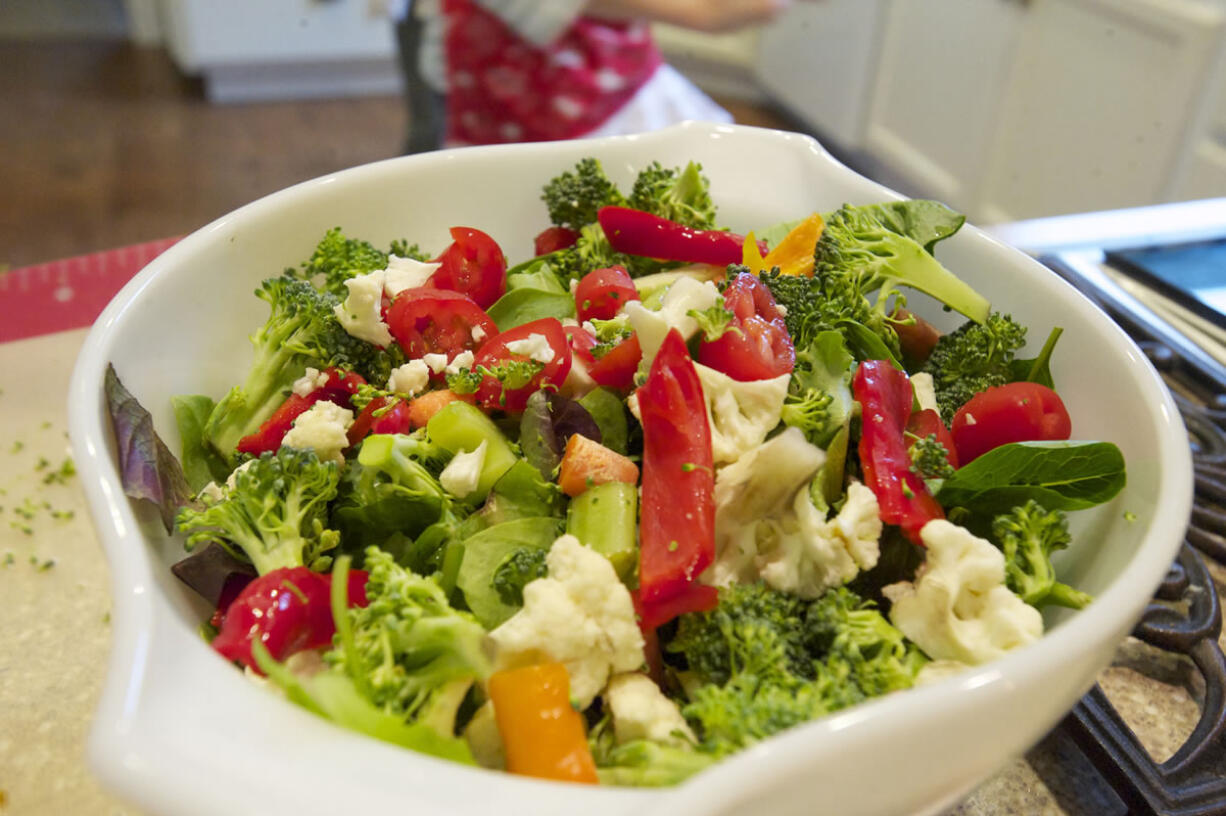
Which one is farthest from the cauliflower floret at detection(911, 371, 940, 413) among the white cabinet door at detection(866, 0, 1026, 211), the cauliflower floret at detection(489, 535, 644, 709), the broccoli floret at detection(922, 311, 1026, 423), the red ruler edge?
the white cabinet door at detection(866, 0, 1026, 211)

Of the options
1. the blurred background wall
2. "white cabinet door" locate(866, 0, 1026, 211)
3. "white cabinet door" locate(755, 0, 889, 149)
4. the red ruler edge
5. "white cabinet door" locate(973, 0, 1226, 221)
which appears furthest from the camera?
"white cabinet door" locate(755, 0, 889, 149)

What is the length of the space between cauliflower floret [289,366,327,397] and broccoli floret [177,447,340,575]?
0.42ft

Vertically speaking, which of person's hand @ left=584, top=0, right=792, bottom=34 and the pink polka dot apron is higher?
person's hand @ left=584, top=0, right=792, bottom=34

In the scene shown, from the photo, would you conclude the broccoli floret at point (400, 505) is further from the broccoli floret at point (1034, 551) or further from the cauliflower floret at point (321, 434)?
the broccoli floret at point (1034, 551)

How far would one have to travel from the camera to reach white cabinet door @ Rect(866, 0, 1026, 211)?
3479 mm

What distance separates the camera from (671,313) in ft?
2.60

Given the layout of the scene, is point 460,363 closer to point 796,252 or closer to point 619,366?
point 619,366

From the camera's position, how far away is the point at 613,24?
2.28m

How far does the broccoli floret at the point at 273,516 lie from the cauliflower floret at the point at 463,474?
94mm

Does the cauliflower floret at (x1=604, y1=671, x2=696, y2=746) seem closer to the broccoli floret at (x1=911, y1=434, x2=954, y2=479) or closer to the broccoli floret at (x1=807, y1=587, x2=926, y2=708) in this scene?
the broccoli floret at (x1=807, y1=587, x2=926, y2=708)

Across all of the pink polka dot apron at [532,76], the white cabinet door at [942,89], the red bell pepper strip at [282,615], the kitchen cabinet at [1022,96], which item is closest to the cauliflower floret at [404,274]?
the red bell pepper strip at [282,615]

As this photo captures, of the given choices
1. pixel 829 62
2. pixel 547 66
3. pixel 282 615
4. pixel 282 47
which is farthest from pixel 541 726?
pixel 282 47

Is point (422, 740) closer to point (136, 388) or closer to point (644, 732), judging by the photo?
point (644, 732)

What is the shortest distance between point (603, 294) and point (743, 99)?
4734 millimetres
